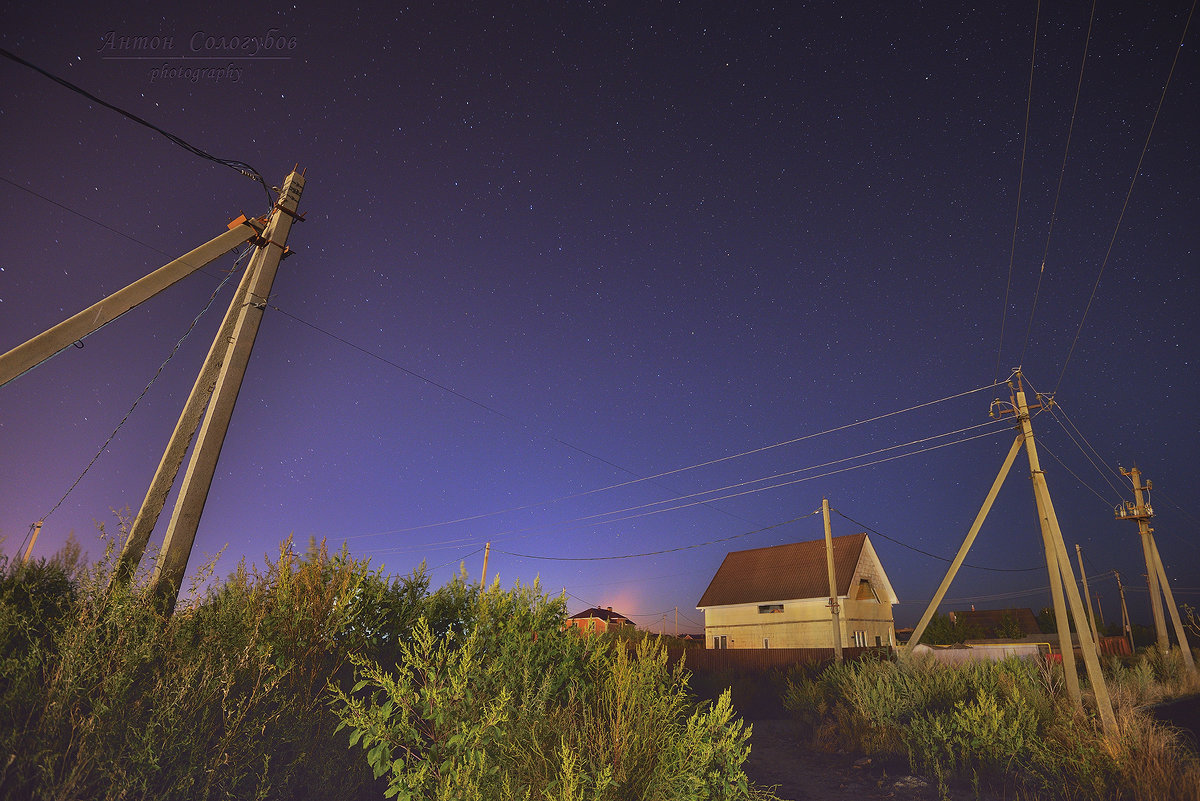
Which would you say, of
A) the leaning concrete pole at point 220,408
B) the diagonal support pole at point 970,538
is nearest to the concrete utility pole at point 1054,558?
the diagonal support pole at point 970,538

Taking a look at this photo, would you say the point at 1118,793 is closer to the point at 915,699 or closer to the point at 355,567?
the point at 915,699

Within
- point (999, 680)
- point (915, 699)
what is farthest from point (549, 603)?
point (999, 680)

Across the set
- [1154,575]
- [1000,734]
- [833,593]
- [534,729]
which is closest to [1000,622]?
[1154,575]

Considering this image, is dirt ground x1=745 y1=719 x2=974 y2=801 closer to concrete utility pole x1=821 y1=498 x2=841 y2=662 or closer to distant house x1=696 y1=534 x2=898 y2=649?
concrete utility pole x1=821 y1=498 x2=841 y2=662

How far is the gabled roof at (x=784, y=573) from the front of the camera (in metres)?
30.5

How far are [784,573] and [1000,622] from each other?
35274 mm

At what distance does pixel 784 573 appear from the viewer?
32875 mm

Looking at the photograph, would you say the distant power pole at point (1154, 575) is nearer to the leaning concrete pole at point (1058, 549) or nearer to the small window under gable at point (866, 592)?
the small window under gable at point (866, 592)

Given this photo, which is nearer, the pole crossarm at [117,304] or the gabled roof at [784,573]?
the pole crossarm at [117,304]

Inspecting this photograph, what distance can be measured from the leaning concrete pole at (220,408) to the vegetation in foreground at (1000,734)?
1071cm

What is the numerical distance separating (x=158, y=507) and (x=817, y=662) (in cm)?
2141

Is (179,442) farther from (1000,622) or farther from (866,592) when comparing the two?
(1000,622)

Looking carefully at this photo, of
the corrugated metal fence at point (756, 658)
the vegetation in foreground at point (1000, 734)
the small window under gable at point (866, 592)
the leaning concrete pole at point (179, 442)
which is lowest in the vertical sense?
the vegetation in foreground at point (1000, 734)

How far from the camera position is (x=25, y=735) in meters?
3.55
